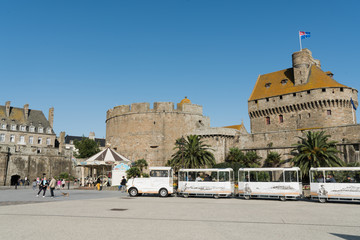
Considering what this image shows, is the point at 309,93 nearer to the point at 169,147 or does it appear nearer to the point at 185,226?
the point at 169,147

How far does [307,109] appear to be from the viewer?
3781cm

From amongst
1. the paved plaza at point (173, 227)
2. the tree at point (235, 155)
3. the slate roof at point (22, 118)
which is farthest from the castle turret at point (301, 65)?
the slate roof at point (22, 118)

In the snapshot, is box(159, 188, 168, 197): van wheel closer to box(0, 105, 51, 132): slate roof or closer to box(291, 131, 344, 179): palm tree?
box(291, 131, 344, 179): palm tree

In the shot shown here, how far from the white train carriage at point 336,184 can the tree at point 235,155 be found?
17.7m

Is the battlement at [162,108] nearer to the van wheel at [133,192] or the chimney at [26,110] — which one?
the van wheel at [133,192]

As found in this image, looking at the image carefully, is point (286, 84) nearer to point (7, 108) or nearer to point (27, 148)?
point (27, 148)

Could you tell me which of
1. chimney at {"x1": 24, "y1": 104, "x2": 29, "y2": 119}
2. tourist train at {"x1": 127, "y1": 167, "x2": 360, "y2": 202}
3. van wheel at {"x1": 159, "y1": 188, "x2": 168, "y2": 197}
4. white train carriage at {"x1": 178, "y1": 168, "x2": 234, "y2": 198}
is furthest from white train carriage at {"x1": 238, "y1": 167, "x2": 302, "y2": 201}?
chimney at {"x1": 24, "y1": 104, "x2": 29, "y2": 119}

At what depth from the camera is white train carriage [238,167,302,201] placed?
1664 cm

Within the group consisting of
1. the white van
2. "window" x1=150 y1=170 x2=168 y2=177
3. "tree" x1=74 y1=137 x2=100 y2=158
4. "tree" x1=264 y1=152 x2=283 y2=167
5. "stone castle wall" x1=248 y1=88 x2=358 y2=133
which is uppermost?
"stone castle wall" x1=248 y1=88 x2=358 y2=133

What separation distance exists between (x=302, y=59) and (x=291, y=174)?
2768 cm

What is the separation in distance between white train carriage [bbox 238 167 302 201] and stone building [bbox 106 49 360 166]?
54.2 feet

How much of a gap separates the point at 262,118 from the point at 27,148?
1359 inches

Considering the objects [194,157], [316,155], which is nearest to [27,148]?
[194,157]

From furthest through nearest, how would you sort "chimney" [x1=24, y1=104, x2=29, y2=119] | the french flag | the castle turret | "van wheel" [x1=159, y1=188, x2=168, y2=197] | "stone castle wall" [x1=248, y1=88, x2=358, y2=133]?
1. "chimney" [x1=24, y1=104, x2=29, y2=119]
2. the french flag
3. the castle turret
4. "stone castle wall" [x1=248, y1=88, x2=358, y2=133]
5. "van wheel" [x1=159, y1=188, x2=168, y2=197]
